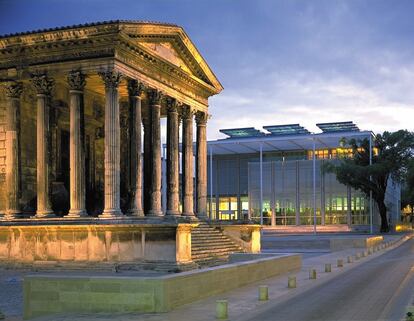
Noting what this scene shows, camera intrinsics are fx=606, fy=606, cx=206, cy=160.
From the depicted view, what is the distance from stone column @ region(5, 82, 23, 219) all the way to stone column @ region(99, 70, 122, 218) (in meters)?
4.85

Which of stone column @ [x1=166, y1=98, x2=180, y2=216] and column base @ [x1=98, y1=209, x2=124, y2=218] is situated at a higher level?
stone column @ [x1=166, y1=98, x2=180, y2=216]

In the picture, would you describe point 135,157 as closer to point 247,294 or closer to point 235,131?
point 247,294

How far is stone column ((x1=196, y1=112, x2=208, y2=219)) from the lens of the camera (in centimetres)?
3850

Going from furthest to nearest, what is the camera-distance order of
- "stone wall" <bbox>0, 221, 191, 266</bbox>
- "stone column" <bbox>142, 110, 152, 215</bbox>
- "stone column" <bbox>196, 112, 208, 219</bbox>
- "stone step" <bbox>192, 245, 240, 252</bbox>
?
"stone column" <bbox>196, 112, 208, 219</bbox>, "stone column" <bbox>142, 110, 152, 215</bbox>, "stone step" <bbox>192, 245, 240, 252</bbox>, "stone wall" <bbox>0, 221, 191, 266</bbox>

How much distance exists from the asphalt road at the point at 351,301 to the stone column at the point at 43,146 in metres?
13.7

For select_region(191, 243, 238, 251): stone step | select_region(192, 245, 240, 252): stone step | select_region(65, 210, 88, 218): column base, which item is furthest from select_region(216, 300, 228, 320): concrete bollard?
select_region(65, 210, 88, 218): column base

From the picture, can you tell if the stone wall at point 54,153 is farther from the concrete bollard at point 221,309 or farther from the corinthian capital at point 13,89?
the concrete bollard at point 221,309

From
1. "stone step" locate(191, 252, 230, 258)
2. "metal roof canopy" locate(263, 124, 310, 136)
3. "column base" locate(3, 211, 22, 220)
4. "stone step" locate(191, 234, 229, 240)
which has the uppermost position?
"metal roof canopy" locate(263, 124, 310, 136)

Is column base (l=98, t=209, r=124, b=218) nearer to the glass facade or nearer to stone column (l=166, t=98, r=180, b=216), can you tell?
stone column (l=166, t=98, r=180, b=216)

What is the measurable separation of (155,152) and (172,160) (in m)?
2.28

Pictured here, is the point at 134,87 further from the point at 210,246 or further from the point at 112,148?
the point at 210,246

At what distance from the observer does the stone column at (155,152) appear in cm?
3244

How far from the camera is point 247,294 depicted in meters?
18.8

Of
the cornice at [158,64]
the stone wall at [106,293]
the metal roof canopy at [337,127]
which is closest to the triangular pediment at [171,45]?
the cornice at [158,64]
